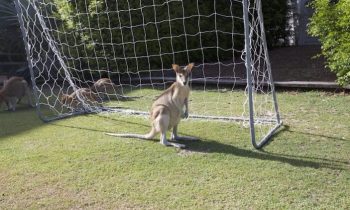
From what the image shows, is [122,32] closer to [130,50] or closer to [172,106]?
[130,50]

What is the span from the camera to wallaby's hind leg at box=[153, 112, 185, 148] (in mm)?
4582

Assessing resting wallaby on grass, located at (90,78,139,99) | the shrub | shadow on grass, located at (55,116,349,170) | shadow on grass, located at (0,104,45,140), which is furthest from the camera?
the shrub

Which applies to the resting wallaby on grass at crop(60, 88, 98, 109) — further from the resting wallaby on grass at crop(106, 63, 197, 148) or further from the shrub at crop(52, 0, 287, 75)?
the resting wallaby on grass at crop(106, 63, 197, 148)

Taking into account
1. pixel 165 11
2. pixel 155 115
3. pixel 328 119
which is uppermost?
pixel 165 11

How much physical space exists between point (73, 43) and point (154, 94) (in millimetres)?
2325

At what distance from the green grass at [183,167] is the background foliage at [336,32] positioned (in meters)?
0.91

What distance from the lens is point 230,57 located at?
33.2 ft

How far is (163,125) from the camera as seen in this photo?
4.61m

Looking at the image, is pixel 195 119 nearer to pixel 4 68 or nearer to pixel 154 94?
pixel 154 94

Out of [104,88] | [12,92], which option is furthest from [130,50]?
[12,92]

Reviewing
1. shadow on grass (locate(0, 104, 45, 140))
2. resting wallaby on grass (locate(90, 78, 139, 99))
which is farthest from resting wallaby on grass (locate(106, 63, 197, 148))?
resting wallaby on grass (locate(90, 78, 139, 99))

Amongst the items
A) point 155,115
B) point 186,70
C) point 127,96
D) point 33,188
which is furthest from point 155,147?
point 127,96

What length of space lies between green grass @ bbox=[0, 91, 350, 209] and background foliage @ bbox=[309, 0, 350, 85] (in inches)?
36.0

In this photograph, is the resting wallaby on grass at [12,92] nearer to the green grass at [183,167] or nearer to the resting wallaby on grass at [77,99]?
the resting wallaby on grass at [77,99]
